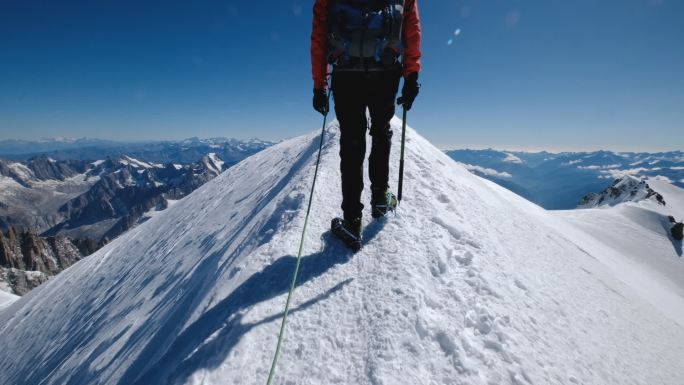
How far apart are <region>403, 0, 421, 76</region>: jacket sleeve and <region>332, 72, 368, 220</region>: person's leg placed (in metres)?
0.86

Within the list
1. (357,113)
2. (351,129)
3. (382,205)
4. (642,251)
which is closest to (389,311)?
(382,205)

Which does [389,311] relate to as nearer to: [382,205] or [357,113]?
[382,205]

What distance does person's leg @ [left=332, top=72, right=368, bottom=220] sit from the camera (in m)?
5.17

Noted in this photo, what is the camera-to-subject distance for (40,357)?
8633 millimetres

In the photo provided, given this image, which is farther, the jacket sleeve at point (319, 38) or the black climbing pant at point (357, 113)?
the black climbing pant at point (357, 113)

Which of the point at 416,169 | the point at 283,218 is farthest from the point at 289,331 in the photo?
the point at 416,169

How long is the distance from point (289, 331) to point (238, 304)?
0.83 metres

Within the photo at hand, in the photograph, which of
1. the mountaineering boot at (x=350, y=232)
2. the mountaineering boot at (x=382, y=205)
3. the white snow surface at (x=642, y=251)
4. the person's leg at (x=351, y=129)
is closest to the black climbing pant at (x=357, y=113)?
the person's leg at (x=351, y=129)

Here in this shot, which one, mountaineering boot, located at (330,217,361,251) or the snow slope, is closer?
the snow slope

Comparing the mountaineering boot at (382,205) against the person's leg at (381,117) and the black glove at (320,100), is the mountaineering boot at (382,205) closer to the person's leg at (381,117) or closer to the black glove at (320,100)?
the person's leg at (381,117)

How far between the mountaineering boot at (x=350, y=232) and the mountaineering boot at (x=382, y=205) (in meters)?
0.77

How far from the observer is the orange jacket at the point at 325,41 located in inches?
198

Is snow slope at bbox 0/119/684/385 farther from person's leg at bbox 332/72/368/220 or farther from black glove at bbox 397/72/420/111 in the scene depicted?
black glove at bbox 397/72/420/111

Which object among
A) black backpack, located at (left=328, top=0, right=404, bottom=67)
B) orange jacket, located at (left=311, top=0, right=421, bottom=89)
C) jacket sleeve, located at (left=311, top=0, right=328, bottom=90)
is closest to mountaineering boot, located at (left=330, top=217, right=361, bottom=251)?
orange jacket, located at (left=311, top=0, right=421, bottom=89)
